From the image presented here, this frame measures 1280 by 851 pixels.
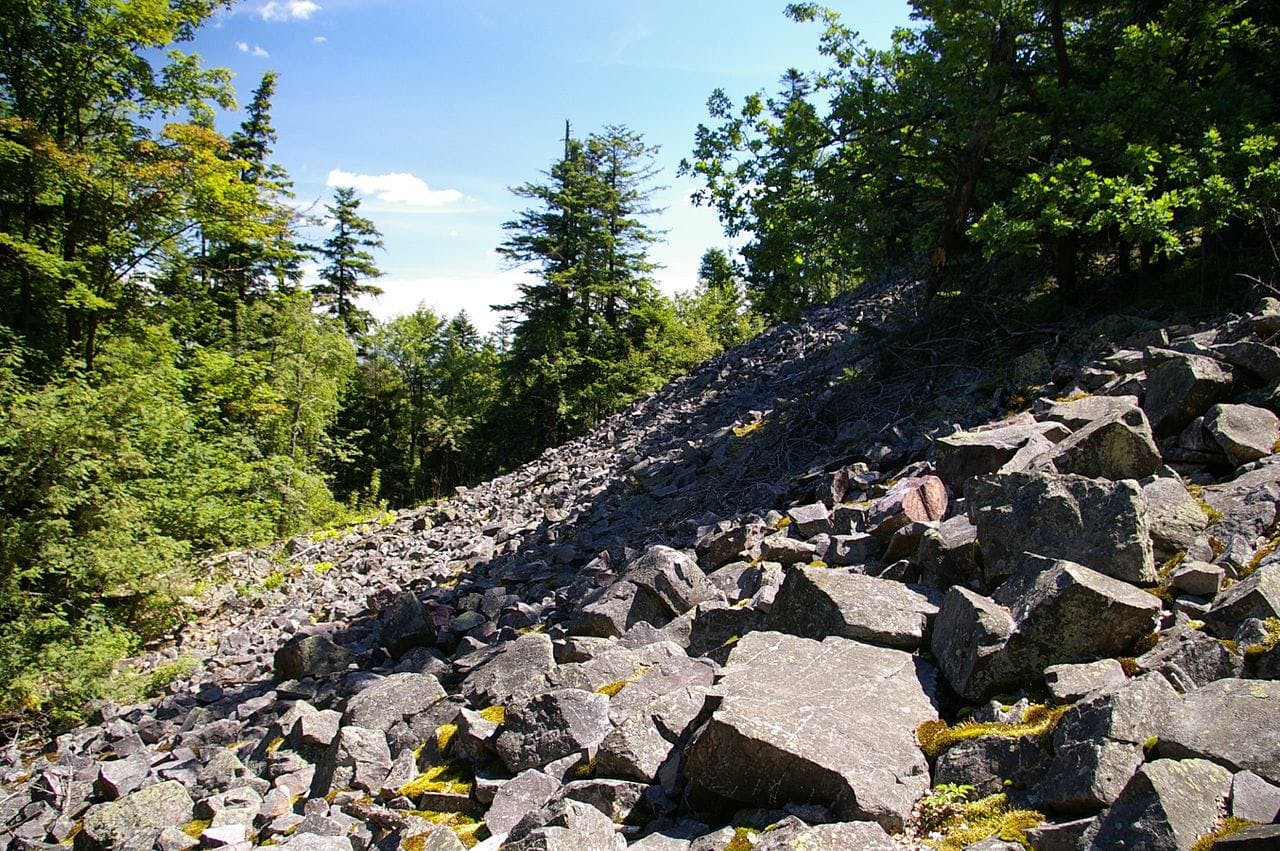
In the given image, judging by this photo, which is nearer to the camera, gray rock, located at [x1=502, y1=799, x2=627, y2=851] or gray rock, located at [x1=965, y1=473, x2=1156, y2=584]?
gray rock, located at [x1=502, y1=799, x2=627, y2=851]

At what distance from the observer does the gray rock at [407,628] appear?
317 inches

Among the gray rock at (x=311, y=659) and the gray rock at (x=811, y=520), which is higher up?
the gray rock at (x=811, y=520)

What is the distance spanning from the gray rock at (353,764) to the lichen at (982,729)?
3.64 meters

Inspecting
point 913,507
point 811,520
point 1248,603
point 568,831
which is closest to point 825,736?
point 568,831

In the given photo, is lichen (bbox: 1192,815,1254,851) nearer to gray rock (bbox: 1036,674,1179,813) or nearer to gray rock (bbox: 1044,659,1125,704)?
gray rock (bbox: 1036,674,1179,813)

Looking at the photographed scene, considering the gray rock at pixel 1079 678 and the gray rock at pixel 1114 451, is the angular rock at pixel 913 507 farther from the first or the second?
the gray rock at pixel 1079 678

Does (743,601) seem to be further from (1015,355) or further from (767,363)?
(767,363)

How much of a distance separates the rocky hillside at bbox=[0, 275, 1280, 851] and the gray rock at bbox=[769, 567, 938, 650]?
0.02 m

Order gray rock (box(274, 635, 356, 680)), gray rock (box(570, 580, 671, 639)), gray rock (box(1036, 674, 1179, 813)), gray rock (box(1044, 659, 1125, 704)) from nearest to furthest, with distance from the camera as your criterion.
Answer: gray rock (box(1036, 674, 1179, 813))
gray rock (box(1044, 659, 1125, 704))
gray rock (box(570, 580, 671, 639))
gray rock (box(274, 635, 356, 680))

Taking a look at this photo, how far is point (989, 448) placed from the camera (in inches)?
231

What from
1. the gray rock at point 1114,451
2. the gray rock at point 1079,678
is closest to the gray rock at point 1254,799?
the gray rock at point 1079,678

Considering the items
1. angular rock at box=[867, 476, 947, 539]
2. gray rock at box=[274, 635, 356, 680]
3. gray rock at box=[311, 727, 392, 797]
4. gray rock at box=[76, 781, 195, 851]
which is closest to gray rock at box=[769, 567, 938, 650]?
angular rock at box=[867, 476, 947, 539]

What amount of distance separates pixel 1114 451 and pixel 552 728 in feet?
13.8

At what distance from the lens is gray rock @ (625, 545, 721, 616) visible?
626cm
